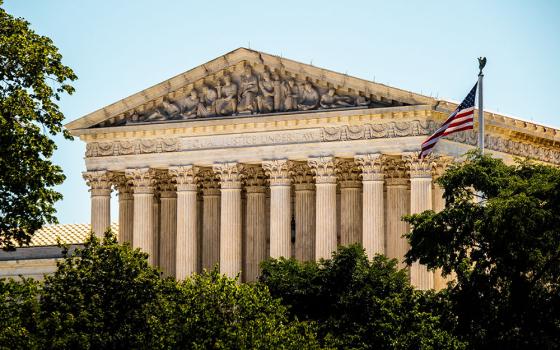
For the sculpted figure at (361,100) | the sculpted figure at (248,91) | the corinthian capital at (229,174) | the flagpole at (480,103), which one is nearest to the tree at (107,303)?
the flagpole at (480,103)

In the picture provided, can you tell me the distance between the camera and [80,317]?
70.9 meters

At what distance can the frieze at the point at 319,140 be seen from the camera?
96.9 meters

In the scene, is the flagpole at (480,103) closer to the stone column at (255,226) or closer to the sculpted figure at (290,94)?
the sculpted figure at (290,94)

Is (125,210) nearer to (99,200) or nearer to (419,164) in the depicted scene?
(99,200)

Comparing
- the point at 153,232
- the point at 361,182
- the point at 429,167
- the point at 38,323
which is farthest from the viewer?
the point at 153,232

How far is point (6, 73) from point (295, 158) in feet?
→ 108

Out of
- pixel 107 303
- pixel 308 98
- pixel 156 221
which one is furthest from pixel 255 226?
pixel 107 303

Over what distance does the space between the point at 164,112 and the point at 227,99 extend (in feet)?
17.0

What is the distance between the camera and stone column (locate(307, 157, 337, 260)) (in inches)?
3932

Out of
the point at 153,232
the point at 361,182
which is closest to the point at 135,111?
the point at 153,232

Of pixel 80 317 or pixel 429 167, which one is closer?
pixel 80 317

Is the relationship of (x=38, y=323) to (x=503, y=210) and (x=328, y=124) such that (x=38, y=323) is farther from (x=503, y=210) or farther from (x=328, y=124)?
(x=328, y=124)

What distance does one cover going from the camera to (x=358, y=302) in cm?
8625

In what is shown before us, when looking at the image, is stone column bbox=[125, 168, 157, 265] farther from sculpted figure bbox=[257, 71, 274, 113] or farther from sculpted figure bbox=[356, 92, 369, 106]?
sculpted figure bbox=[356, 92, 369, 106]
